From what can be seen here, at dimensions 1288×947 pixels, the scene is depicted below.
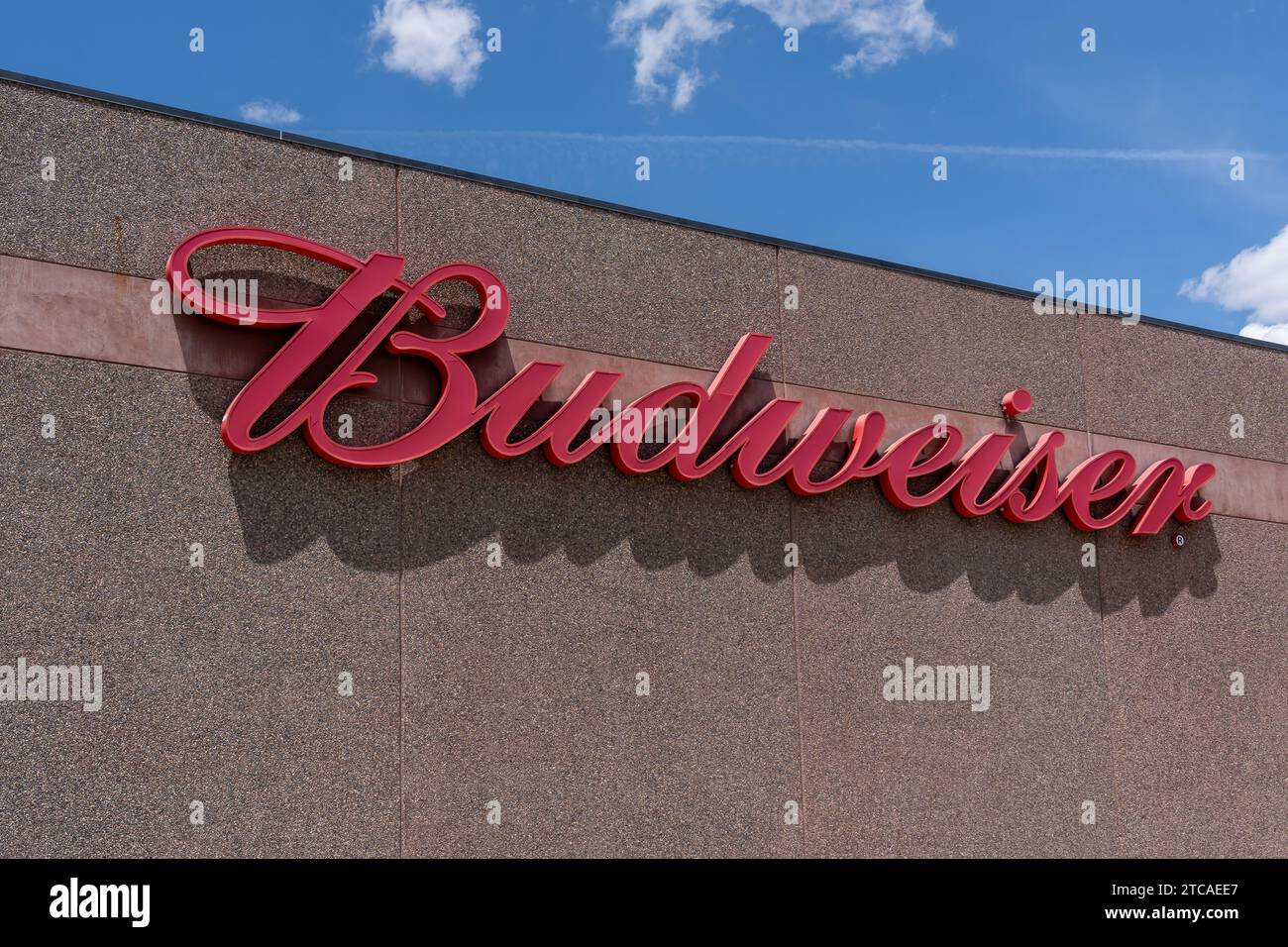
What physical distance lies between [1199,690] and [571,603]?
6.82 m

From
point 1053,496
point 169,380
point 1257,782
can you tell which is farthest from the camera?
point 1257,782

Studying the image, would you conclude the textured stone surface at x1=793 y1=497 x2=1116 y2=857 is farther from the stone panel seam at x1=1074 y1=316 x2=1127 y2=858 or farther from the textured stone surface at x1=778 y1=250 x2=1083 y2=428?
the textured stone surface at x1=778 y1=250 x2=1083 y2=428

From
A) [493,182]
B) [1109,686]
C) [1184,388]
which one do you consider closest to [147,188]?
[493,182]

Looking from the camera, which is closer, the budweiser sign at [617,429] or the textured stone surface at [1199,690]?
the budweiser sign at [617,429]

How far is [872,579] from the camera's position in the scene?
452 inches

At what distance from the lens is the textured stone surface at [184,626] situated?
8.14 m

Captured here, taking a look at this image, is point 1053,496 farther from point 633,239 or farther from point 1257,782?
point 633,239

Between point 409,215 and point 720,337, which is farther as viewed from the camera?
point 720,337

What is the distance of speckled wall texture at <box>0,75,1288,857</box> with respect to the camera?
8.43 m

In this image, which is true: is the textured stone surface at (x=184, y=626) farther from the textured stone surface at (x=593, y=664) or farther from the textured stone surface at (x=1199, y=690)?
the textured stone surface at (x=1199, y=690)

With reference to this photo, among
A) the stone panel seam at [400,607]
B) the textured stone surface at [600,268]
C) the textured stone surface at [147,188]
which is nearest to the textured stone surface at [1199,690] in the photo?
the textured stone surface at [600,268]

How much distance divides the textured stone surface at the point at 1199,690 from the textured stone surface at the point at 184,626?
7194 mm

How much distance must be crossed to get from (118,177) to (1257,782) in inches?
454
